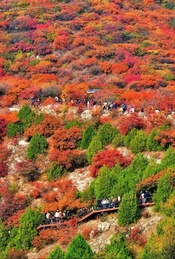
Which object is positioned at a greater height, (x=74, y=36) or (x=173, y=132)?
(x=173, y=132)

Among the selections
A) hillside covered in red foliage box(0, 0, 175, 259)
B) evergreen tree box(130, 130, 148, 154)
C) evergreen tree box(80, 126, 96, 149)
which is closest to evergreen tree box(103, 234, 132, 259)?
hillside covered in red foliage box(0, 0, 175, 259)

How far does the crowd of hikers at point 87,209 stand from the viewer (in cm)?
2992

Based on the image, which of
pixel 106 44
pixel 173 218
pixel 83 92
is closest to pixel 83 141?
pixel 83 92

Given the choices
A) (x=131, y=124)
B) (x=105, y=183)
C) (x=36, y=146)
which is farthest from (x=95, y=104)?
(x=105, y=183)

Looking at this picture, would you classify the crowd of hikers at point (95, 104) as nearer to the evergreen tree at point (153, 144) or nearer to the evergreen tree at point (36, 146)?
the evergreen tree at point (153, 144)

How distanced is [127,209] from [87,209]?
12.2 feet

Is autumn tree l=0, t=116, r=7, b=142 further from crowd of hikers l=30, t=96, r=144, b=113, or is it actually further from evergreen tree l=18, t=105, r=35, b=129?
crowd of hikers l=30, t=96, r=144, b=113

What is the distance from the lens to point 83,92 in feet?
160

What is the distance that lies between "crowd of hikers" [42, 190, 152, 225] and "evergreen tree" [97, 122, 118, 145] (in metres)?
8.84

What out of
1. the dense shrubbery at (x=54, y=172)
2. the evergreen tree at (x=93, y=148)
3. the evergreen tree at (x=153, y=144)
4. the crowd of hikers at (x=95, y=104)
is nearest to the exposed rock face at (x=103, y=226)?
the dense shrubbery at (x=54, y=172)

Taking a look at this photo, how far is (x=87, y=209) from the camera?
102 ft

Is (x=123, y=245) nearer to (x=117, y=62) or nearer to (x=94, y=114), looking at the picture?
(x=94, y=114)

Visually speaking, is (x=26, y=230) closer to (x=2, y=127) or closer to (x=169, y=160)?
(x=169, y=160)

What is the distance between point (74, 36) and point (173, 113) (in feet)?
115
